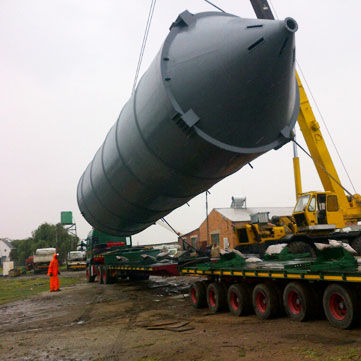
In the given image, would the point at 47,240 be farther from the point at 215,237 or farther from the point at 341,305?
the point at 341,305

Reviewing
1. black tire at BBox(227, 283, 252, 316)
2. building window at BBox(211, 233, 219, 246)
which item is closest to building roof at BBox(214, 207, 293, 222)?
building window at BBox(211, 233, 219, 246)

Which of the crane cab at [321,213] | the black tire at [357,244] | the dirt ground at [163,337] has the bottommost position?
the dirt ground at [163,337]

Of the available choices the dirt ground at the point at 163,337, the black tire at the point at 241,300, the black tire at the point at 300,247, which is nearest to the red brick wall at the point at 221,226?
the black tire at the point at 300,247

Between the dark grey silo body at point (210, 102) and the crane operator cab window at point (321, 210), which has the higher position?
the dark grey silo body at point (210, 102)

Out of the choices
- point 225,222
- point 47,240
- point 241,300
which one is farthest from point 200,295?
point 47,240

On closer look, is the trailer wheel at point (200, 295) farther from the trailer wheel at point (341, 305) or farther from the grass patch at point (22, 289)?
the grass patch at point (22, 289)

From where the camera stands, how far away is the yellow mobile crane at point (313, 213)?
38.7ft

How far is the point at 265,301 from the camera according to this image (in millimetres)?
7051

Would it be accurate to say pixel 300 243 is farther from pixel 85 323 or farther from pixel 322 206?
pixel 85 323

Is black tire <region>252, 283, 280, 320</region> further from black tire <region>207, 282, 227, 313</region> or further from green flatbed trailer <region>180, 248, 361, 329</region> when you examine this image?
black tire <region>207, 282, 227, 313</region>

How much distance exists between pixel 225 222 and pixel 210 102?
2900cm

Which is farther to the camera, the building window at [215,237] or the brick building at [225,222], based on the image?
the building window at [215,237]

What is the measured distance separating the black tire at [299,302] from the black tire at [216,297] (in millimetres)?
1816

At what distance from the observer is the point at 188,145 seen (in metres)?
6.38
